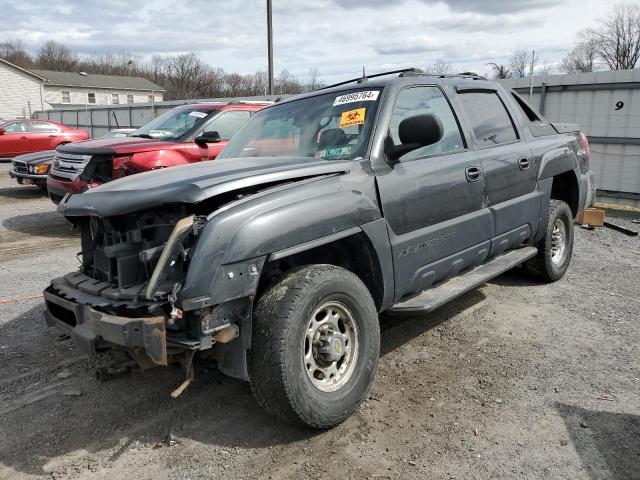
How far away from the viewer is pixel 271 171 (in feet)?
10.3

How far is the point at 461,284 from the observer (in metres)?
4.12

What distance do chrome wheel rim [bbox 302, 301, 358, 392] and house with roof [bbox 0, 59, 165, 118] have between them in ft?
165

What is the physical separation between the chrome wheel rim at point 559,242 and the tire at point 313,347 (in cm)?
324

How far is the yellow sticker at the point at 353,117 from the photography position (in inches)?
148

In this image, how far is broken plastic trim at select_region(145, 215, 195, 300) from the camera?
2.63m

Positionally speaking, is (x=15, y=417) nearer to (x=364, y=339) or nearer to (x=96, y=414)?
(x=96, y=414)

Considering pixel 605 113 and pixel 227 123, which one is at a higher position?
pixel 605 113

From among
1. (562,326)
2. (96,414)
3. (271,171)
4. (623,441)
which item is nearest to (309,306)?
(271,171)

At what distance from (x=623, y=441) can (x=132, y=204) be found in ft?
9.75

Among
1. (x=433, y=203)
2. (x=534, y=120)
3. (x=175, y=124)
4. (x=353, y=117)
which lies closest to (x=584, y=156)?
(x=534, y=120)

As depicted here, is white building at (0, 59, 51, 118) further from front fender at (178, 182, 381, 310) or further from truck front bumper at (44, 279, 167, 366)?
front fender at (178, 182, 381, 310)

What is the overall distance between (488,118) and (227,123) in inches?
186

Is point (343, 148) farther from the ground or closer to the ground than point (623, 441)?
farther from the ground

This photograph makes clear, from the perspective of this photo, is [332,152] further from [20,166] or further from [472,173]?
[20,166]
